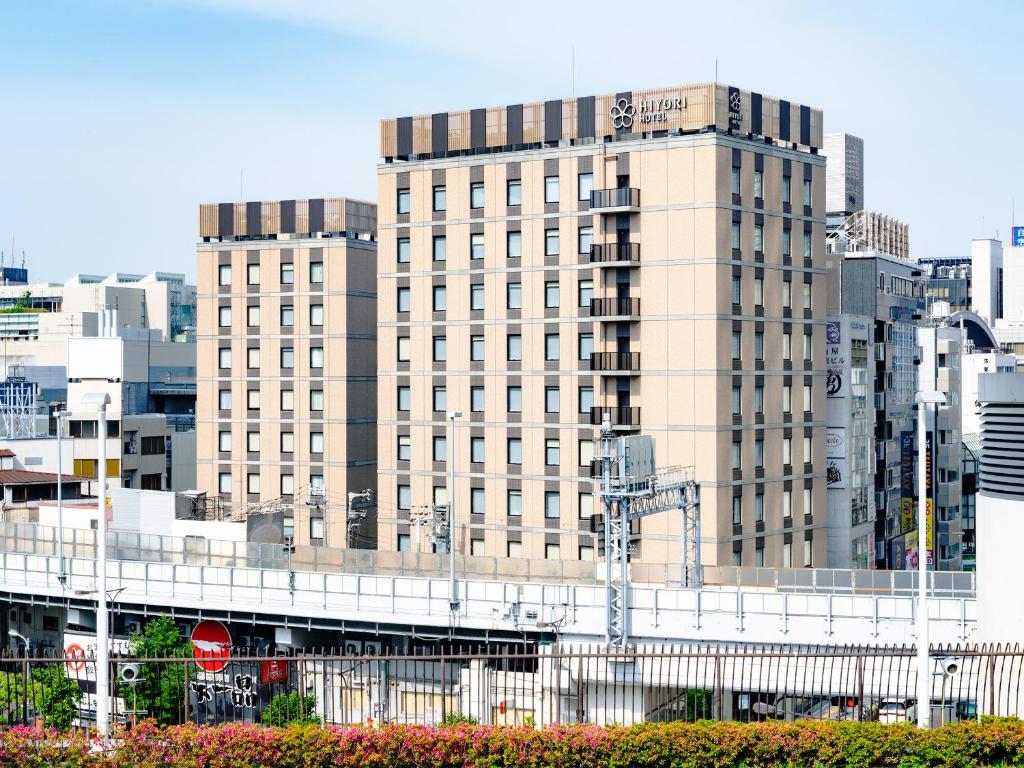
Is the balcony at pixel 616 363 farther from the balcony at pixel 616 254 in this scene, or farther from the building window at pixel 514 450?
the building window at pixel 514 450

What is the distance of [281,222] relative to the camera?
289 feet

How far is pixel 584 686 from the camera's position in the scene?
Answer: 4338 centimetres

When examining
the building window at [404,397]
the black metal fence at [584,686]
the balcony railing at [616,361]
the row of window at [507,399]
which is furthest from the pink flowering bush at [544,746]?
the building window at [404,397]

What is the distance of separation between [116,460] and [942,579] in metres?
67.6

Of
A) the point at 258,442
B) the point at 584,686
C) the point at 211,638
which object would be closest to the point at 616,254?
the point at 211,638

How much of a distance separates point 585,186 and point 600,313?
6.43 metres

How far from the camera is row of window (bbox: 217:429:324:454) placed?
87.1 metres

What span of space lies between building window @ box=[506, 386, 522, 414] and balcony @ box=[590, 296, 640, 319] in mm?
6073

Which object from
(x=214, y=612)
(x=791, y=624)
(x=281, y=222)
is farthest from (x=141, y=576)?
(x=281, y=222)

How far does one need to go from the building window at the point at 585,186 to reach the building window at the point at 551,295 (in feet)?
14.9

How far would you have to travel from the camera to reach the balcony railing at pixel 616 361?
69.1 metres

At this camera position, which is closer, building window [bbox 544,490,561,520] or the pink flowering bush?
the pink flowering bush

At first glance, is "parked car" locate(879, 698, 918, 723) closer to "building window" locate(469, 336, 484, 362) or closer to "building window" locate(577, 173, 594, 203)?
"building window" locate(577, 173, 594, 203)

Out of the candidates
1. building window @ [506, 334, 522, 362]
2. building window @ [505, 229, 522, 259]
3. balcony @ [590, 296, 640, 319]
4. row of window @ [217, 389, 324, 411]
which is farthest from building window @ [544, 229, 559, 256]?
row of window @ [217, 389, 324, 411]
